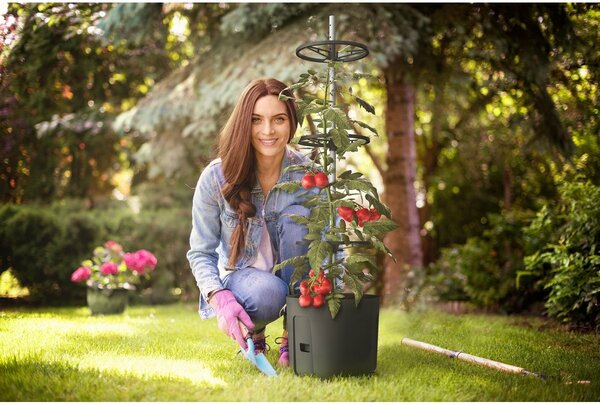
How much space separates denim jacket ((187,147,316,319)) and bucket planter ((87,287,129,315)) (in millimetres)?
2114

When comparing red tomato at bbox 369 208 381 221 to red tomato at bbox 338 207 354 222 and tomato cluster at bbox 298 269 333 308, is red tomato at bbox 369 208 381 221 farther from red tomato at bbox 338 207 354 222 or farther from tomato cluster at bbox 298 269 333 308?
tomato cluster at bbox 298 269 333 308

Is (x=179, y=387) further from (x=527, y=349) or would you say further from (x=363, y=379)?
(x=527, y=349)

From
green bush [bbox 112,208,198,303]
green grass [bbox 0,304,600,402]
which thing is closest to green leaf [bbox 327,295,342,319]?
green grass [bbox 0,304,600,402]

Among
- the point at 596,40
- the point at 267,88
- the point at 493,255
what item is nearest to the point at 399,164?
the point at 493,255

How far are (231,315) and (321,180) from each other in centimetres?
65

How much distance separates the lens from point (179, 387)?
84.7 inches

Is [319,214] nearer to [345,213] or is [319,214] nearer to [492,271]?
[345,213]

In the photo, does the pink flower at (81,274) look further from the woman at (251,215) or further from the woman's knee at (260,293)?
the woman's knee at (260,293)

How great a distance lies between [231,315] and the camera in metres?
2.40

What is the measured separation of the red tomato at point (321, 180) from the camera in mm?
2299

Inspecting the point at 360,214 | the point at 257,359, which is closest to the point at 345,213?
the point at 360,214

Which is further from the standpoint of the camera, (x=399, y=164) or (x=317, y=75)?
(x=399, y=164)

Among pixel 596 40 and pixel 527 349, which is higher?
A: pixel 596 40

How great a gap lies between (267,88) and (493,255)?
10.3ft
